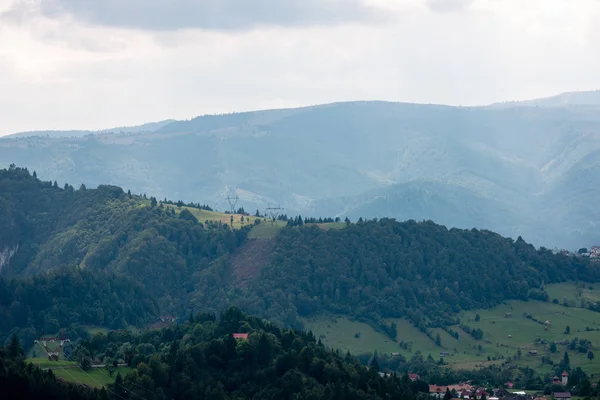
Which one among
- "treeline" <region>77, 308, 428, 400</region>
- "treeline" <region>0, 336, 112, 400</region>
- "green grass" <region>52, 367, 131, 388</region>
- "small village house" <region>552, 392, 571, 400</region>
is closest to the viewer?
"treeline" <region>0, 336, 112, 400</region>

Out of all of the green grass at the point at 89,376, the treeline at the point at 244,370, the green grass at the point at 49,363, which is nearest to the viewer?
the green grass at the point at 89,376

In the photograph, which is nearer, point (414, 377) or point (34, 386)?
point (34, 386)

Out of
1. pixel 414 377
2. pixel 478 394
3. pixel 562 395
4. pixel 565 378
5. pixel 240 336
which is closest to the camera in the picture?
pixel 240 336

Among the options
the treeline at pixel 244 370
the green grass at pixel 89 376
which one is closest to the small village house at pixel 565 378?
the treeline at pixel 244 370

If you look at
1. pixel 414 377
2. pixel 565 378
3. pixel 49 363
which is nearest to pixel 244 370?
pixel 49 363

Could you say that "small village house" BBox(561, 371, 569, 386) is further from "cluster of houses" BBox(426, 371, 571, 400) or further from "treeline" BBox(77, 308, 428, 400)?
"treeline" BBox(77, 308, 428, 400)

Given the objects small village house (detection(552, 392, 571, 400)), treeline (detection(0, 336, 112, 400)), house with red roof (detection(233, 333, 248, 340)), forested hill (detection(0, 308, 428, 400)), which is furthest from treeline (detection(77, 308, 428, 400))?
small village house (detection(552, 392, 571, 400))

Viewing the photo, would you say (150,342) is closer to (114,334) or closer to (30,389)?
(114,334)

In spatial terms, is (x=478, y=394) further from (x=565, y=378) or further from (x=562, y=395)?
(x=565, y=378)

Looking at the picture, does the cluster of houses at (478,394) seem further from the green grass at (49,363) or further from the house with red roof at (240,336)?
the green grass at (49,363)
